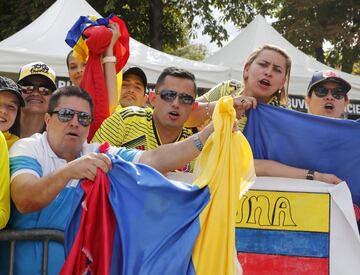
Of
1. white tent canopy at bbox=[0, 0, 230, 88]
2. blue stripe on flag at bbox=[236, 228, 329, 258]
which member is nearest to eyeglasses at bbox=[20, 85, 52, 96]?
blue stripe on flag at bbox=[236, 228, 329, 258]

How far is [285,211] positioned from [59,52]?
5.69 meters

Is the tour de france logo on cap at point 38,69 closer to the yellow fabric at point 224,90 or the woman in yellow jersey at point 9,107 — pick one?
the woman in yellow jersey at point 9,107

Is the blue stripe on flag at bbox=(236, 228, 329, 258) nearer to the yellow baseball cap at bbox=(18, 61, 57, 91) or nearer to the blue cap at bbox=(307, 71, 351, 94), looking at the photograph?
the blue cap at bbox=(307, 71, 351, 94)

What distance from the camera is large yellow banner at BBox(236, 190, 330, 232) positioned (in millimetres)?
3182

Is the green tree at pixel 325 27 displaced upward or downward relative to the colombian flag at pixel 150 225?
upward

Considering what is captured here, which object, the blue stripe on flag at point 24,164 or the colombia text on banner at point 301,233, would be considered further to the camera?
the colombia text on banner at point 301,233

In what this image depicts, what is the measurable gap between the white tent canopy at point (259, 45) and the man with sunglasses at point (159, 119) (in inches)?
216

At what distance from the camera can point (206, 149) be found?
279cm

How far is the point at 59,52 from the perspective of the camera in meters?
8.16

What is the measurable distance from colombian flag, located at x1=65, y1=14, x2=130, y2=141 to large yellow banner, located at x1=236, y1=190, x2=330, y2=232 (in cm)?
122

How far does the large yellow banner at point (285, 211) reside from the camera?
3182 millimetres

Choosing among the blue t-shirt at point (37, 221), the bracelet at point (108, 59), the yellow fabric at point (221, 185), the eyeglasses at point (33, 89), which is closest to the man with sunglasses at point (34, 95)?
the eyeglasses at point (33, 89)

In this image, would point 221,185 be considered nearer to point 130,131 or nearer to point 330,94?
point 130,131

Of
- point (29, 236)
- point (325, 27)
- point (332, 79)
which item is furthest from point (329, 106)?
point (325, 27)
